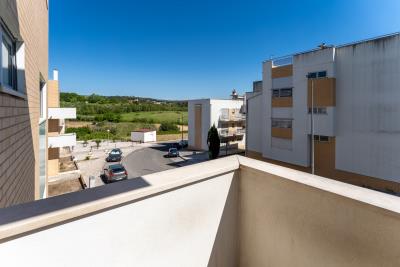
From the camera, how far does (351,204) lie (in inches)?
56.7

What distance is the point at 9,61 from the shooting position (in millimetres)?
3135

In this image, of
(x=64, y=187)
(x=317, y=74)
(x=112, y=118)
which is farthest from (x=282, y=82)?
(x=112, y=118)

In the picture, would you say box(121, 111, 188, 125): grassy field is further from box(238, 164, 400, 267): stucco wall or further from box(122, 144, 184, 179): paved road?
box(238, 164, 400, 267): stucco wall

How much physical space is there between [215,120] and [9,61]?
82.3ft

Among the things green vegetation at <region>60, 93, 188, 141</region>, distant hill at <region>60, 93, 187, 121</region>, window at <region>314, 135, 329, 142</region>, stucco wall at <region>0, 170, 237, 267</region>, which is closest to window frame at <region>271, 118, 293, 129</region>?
window at <region>314, 135, 329, 142</region>

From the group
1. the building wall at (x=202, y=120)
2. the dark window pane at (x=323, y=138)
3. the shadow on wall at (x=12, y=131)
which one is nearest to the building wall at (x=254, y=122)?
the dark window pane at (x=323, y=138)

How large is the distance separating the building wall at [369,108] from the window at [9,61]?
15685mm

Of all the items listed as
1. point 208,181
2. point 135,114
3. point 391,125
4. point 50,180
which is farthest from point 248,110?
point 135,114

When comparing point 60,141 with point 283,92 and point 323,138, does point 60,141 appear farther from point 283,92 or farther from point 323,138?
point 323,138

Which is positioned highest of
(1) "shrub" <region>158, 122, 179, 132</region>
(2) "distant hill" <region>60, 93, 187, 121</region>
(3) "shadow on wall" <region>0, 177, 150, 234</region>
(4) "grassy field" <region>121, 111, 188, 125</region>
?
(2) "distant hill" <region>60, 93, 187, 121</region>

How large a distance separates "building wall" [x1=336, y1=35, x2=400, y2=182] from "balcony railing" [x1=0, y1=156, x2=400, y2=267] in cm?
1419

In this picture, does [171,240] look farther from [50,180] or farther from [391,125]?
[391,125]

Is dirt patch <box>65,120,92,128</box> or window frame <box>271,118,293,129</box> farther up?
dirt patch <box>65,120,92,128</box>

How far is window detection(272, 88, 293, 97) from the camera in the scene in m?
17.2
